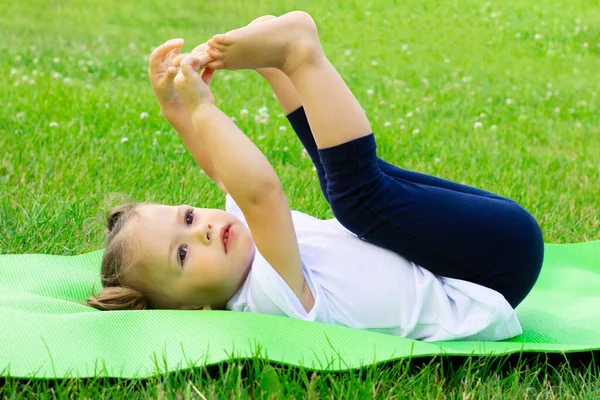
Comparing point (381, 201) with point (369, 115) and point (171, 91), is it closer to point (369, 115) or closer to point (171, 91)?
point (171, 91)

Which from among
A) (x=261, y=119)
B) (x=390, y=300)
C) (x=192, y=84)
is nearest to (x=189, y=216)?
(x=192, y=84)

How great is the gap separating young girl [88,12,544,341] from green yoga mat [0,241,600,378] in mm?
127

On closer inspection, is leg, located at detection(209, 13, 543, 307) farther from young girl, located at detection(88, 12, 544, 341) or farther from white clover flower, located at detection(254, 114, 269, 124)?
white clover flower, located at detection(254, 114, 269, 124)

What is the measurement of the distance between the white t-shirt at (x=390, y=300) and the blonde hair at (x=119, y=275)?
31 cm

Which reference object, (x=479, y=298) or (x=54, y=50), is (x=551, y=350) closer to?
(x=479, y=298)

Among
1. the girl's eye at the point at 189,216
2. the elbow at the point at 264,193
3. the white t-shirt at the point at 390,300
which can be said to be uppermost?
the elbow at the point at 264,193

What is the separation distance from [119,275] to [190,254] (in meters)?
0.26

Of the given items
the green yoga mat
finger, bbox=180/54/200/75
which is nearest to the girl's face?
the green yoga mat

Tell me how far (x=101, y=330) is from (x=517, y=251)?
126 centimetres

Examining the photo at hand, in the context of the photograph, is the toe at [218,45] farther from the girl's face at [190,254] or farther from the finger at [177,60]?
the girl's face at [190,254]

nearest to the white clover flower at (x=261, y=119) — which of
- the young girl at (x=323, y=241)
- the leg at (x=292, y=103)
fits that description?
the leg at (x=292, y=103)

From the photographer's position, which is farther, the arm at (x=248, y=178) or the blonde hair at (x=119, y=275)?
the blonde hair at (x=119, y=275)

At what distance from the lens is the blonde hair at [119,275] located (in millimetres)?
2387

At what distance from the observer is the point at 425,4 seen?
11234 millimetres
